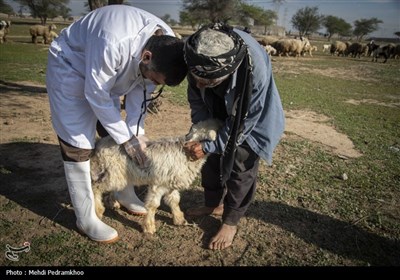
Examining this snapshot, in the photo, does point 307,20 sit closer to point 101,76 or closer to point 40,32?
point 40,32

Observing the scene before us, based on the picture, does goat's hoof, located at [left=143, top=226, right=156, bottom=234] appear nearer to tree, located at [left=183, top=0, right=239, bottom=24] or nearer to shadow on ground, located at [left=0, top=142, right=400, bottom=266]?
shadow on ground, located at [left=0, top=142, right=400, bottom=266]

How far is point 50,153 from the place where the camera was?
5383 millimetres

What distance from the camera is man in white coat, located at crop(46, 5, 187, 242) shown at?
2.57m

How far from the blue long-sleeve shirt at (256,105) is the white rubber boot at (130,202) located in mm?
1402

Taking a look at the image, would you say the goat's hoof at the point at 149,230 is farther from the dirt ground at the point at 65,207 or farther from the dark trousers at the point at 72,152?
the dark trousers at the point at 72,152

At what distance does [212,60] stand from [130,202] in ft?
7.70

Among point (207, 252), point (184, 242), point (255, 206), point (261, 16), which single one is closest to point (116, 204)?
point (184, 242)

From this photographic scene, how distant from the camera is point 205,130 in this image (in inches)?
126

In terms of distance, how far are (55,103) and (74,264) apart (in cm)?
158

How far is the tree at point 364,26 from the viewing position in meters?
71.2

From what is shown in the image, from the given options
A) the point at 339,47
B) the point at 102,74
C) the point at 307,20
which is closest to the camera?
the point at 102,74

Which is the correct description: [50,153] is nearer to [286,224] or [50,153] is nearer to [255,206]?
[255,206]

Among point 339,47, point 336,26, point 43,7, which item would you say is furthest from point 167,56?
point 336,26

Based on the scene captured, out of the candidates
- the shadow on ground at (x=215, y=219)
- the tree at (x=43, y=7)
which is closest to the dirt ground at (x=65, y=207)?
the shadow on ground at (x=215, y=219)
